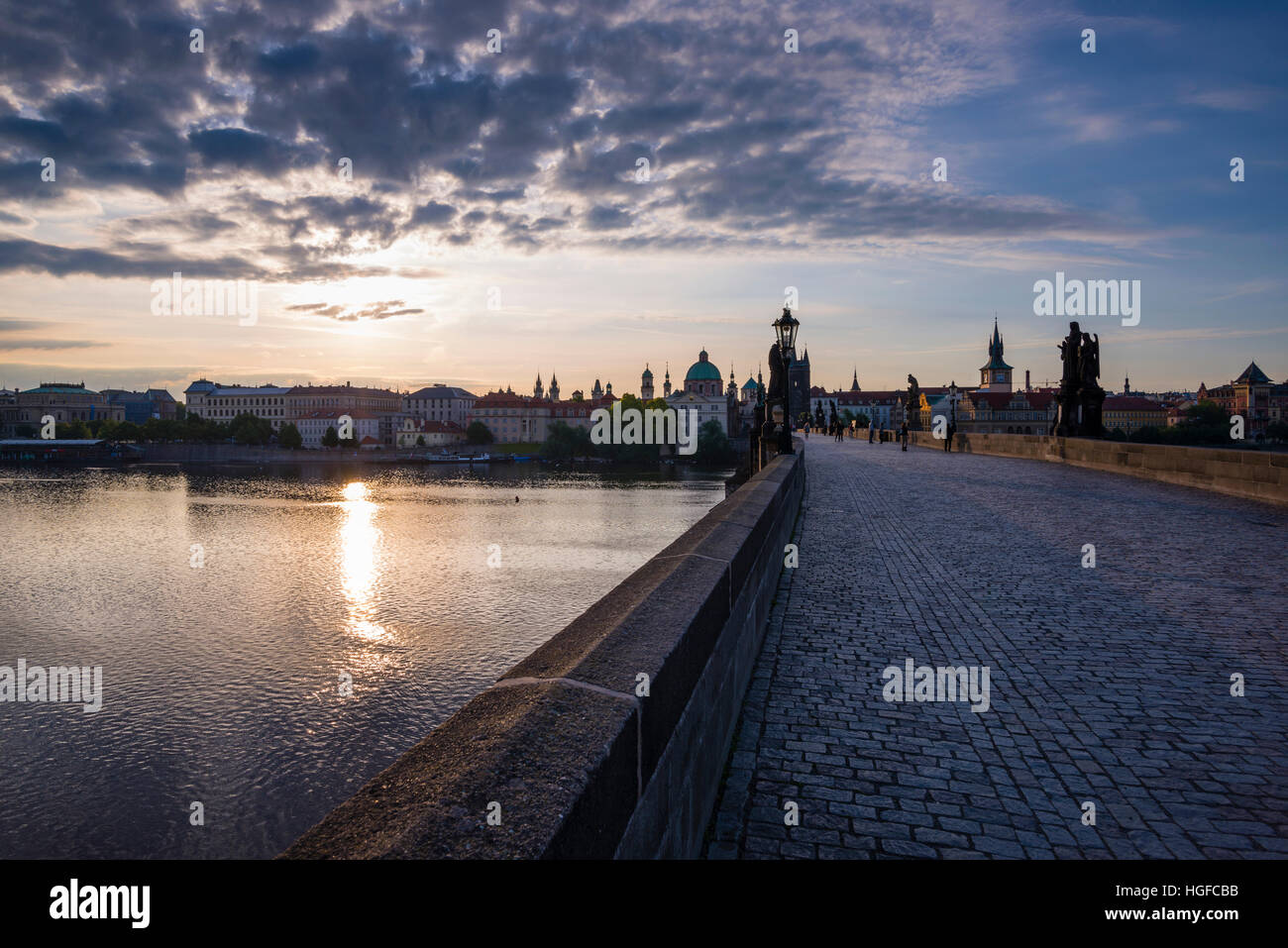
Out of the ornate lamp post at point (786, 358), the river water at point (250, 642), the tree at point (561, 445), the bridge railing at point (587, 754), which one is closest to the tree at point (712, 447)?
the tree at point (561, 445)

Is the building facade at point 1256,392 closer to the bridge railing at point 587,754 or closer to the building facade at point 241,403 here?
the bridge railing at point 587,754

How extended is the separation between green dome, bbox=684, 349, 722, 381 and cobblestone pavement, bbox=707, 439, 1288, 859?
534 ft

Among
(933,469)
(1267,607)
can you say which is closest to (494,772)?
(1267,607)

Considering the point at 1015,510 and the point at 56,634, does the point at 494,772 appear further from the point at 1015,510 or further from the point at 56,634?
the point at 56,634

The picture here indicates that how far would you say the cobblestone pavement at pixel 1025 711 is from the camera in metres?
3.44

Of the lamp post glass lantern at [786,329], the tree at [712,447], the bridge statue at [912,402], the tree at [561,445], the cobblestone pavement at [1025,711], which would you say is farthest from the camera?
the tree at [561,445]

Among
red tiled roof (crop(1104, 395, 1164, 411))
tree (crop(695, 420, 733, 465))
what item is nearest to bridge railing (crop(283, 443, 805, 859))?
tree (crop(695, 420, 733, 465))

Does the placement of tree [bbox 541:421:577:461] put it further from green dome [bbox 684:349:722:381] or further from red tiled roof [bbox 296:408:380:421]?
red tiled roof [bbox 296:408:380:421]

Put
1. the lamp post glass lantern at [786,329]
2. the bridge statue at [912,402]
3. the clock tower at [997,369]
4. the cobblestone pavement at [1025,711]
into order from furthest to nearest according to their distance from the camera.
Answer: the clock tower at [997,369], the bridge statue at [912,402], the lamp post glass lantern at [786,329], the cobblestone pavement at [1025,711]

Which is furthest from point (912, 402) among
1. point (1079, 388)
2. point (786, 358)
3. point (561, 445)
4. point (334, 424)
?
point (334, 424)

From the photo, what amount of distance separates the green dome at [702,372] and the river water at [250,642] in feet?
373
